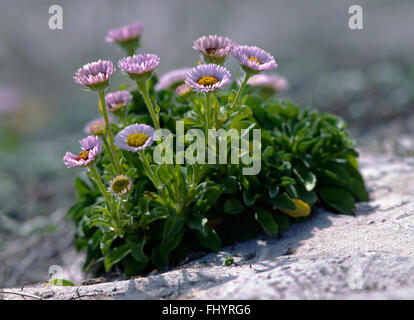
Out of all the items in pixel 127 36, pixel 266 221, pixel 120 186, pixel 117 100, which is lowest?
pixel 266 221

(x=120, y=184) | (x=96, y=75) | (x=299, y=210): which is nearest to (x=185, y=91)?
(x=96, y=75)

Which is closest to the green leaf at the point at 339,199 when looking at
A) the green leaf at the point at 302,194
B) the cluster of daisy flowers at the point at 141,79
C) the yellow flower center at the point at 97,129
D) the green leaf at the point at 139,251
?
the green leaf at the point at 302,194

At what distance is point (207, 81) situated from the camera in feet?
6.97

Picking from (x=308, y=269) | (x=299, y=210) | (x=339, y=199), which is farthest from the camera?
(x=339, y=199)

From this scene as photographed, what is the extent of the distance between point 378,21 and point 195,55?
398 cm

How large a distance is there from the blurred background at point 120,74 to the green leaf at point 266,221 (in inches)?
29.9

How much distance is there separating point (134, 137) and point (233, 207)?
0.68 meters

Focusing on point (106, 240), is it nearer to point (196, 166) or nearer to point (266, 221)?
point (196, 166)

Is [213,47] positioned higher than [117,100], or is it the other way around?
[213,47]

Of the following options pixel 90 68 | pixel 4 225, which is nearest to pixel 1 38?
pixel 4 225

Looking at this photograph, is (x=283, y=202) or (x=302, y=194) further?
(x=302, y=194)

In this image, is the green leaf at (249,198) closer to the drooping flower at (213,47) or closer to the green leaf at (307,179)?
the green leaf at (307,179)
